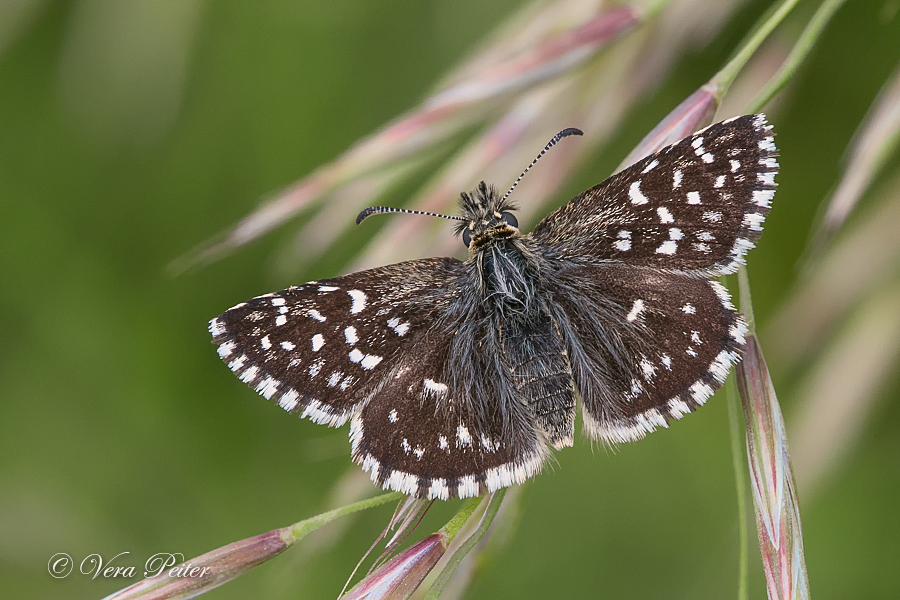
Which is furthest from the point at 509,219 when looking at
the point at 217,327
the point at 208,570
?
the point at 208,570

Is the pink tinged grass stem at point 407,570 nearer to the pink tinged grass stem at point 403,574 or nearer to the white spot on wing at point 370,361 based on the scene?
the pink tinged grass stem at point 403,574

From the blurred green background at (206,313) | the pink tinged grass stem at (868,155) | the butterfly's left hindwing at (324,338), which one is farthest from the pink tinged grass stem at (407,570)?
the blurred green background at (206,313)

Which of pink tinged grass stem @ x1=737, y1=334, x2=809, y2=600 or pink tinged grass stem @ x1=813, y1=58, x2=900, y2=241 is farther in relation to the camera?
pink tinged grass stem @ x1=813, y1=58, x2=900, y2=241

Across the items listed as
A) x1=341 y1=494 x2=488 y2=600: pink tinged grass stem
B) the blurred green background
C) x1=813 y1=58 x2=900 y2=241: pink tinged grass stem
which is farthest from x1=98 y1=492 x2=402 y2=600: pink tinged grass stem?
the blurred green background

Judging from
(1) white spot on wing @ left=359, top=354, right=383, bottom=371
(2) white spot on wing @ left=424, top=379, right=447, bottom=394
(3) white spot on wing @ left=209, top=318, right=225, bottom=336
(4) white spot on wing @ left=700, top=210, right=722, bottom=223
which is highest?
(3) white spot on wing @ left=209, top=318, right=225, bottom=336

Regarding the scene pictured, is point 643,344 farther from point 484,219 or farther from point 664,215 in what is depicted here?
point 484,219

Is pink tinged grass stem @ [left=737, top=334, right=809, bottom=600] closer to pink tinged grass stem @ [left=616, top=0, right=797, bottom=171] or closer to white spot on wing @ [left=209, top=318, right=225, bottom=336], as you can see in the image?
pink tinged grass stem @ [left=616, top=0, right=797, bottom=171]

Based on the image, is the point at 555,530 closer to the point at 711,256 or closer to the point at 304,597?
the point at 304,597
